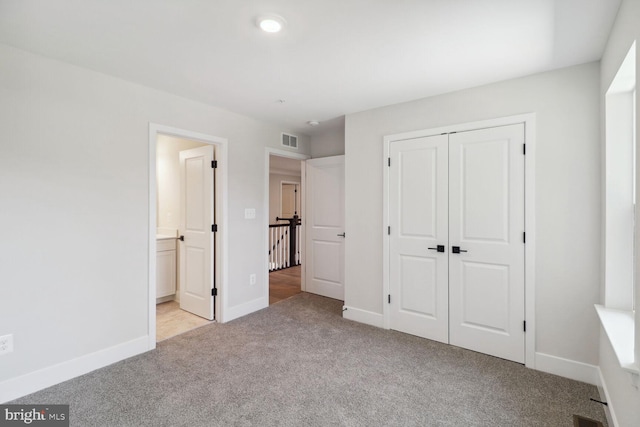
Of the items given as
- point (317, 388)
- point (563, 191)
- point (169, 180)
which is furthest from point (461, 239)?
point (169, 180)

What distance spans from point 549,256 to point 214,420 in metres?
2.77

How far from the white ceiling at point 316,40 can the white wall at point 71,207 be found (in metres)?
0.25

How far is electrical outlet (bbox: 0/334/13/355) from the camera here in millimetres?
2084

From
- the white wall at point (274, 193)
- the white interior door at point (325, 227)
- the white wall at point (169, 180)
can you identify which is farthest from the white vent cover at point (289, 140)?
the white wall at point (274, 193)

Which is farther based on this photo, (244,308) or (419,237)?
(244,308)

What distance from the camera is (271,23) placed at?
1.84m

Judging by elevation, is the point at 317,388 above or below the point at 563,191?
below

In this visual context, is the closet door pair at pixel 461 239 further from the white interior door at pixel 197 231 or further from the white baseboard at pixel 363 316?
the white interior door at pixel 197 231

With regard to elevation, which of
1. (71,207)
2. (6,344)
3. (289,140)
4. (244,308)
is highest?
(289,140)

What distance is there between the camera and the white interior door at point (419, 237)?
3.01 meters

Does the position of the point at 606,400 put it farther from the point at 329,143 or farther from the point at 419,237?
the point at 329,143

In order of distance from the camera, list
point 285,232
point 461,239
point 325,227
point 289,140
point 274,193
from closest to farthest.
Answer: point 461,239 → point 289,140 → point 325,227 → point 285,232 → point 274,193

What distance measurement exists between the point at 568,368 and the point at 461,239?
1256 mm

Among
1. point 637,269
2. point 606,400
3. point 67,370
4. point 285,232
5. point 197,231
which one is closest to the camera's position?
point 637,269
